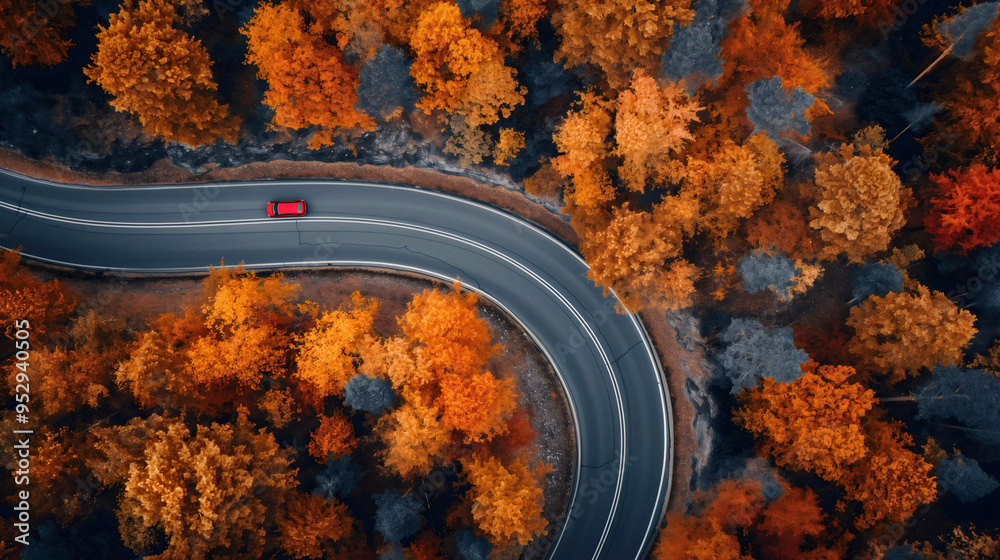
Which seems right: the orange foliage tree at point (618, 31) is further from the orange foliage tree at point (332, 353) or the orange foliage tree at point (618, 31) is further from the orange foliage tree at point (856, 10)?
the orange foliage tree at point (332, 353)

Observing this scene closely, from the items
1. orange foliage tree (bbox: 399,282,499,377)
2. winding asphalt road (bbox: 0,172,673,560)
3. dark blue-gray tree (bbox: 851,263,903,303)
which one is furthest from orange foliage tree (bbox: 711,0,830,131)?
orange foliage tree (bbox: 399,282,499,377)

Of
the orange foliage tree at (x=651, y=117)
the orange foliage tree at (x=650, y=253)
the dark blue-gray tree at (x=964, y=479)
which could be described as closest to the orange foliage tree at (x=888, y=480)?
the dark blue-gray tree at (x=964, y=479)

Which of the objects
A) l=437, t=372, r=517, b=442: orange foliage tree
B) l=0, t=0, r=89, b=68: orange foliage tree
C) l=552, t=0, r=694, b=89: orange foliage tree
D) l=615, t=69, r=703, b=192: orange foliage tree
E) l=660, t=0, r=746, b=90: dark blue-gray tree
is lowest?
l=437, t=372, r=517, b=442: orange foliage tree

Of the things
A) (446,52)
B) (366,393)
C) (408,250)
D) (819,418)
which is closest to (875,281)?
(819,418)

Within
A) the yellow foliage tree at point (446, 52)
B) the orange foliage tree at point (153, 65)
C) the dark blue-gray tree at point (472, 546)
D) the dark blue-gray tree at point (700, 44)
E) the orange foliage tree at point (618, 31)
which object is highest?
the orange foliage tree at point (153, 65)

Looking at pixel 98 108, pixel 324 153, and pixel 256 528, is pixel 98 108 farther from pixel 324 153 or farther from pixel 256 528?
pixel 256 528

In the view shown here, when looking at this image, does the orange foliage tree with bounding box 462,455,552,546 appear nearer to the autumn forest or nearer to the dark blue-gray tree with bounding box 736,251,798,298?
the autumn forest

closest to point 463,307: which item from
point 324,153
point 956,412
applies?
point 324,153
